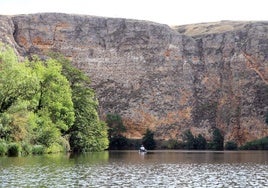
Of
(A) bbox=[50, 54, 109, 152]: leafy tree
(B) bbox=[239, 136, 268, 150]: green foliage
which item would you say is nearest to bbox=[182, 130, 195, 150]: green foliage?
(B) bbox=[239, 136, 268, 150]: green foliage

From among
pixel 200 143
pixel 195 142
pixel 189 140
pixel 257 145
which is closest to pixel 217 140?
pixel 200 143

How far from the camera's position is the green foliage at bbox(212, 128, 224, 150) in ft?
370

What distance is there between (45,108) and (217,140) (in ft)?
186

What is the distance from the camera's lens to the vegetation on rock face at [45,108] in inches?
2110

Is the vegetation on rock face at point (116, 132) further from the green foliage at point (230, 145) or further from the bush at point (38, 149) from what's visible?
the bush at point (38, 149)

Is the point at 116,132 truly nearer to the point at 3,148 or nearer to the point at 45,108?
the point at 45,108

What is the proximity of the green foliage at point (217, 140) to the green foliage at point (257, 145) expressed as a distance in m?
4.51

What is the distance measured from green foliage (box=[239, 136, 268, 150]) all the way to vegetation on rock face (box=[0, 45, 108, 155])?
36.5m

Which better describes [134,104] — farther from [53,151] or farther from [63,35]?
[53,151]

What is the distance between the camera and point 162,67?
4966 inches

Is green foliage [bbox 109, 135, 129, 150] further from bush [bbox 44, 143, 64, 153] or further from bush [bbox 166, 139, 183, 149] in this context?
bush [bbox 44, 143, 64, 153]

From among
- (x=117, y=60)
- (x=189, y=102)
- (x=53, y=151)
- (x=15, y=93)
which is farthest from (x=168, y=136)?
(x=15, y=93)

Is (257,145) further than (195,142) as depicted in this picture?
No

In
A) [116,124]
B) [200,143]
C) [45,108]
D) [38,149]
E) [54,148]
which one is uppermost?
[116,124]
